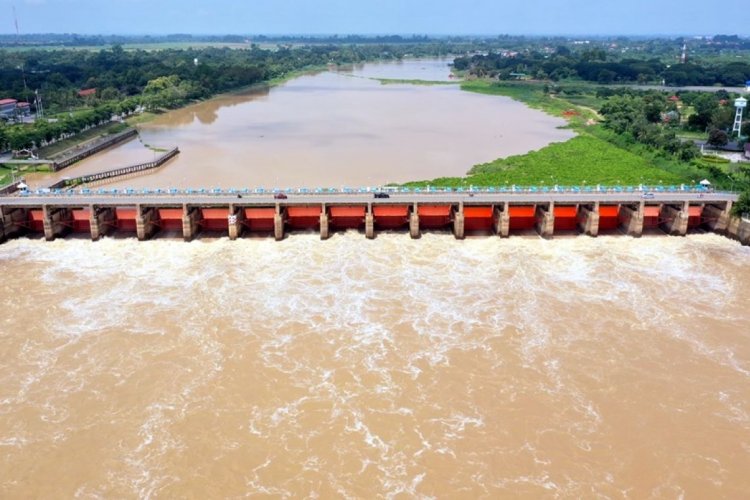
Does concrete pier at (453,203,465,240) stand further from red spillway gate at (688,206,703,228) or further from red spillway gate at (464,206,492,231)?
red spillway gate at (688,206,703,228)

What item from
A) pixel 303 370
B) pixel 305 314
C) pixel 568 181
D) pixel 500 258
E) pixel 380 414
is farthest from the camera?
pixel 568 181

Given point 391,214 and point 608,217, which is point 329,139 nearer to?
point 391,214

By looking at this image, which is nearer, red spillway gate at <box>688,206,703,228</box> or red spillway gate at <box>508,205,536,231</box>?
red spillway gate at <box>508,205,536,231</box>

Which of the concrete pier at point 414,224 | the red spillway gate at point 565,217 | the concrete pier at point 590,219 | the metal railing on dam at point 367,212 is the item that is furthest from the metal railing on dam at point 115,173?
the concrete pier at point 590,219

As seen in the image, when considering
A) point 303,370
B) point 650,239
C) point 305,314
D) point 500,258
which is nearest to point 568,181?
point 650,239

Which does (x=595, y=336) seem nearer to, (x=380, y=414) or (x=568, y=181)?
(x=380, y=414)

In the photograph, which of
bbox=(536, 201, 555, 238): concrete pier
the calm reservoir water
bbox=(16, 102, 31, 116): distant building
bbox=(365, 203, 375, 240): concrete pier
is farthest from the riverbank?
bbox=(16, 102, 31, 116): distant building
